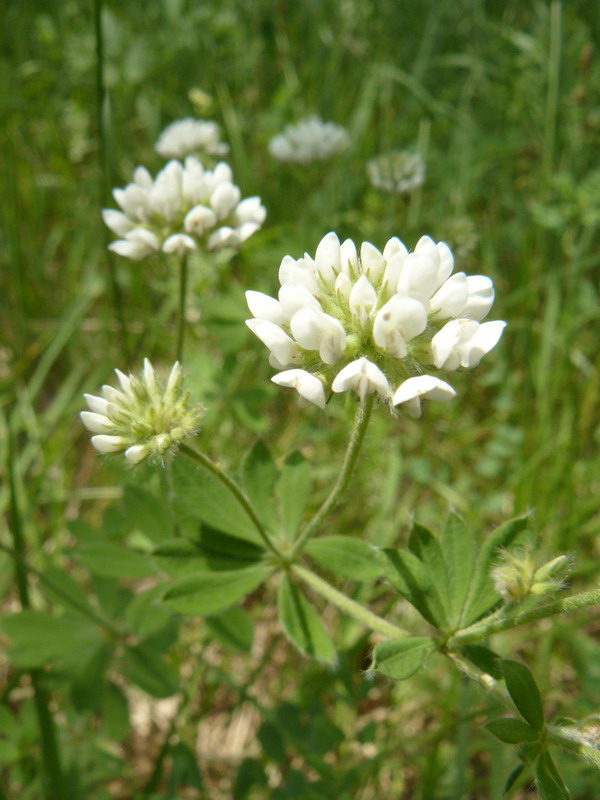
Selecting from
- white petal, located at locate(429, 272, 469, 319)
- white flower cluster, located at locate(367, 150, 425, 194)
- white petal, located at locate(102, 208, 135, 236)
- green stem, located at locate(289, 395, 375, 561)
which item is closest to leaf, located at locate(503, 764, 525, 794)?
green stem, located at locate(289, 395, 375, 561)

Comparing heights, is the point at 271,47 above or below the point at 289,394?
above

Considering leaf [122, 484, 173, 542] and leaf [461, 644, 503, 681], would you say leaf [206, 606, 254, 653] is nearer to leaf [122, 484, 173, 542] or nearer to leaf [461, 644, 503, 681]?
leaf [122, 484, 173, 542]

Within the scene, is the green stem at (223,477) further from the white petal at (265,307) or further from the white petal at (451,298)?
the white petal at (451,298)

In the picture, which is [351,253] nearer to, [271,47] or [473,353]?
[473,353]

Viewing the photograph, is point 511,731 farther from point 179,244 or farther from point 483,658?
point 179,244

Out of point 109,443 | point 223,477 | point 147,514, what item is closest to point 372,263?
point 223,477

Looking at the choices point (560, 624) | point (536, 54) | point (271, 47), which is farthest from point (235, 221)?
point (271, 47)
